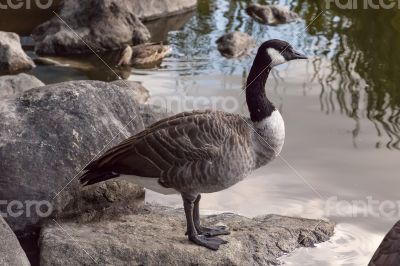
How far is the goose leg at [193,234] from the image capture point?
609 centimetres

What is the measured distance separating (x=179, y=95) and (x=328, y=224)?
3.81 metres

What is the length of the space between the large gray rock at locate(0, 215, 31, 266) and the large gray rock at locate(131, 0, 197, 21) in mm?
9409

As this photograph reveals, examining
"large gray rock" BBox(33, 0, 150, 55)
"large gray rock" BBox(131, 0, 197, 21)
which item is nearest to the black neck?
"large gray rock" BBox(33, 0, 150, 55)

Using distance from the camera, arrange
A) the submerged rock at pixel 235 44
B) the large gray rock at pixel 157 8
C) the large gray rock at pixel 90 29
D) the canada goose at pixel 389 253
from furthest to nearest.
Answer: the large gray rock at pixel 157 8 → the large gray rock at pixel 90 29 → the submerged rock at pixel 235 44 → the canada goose at pixel 389 253

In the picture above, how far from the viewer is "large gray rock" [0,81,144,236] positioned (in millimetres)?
6539

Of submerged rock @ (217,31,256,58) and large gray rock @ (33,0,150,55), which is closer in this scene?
submerged rock @ (217,31,256,58)

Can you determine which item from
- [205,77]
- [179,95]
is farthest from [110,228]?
[205,77]

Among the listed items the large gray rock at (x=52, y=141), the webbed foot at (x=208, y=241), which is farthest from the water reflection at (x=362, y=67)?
the large gray rock at (x=52, y=141)

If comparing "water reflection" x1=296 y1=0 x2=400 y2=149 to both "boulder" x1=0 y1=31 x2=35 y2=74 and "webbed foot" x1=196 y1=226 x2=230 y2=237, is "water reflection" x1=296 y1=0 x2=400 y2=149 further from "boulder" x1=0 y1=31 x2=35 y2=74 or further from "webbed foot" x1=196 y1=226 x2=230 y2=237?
"boulder" x1=0 y1=31 x2=35 y2=74

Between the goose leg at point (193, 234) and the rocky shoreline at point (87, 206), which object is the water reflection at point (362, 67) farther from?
the goose leg at point (193, 234)

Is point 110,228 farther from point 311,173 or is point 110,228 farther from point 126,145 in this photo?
point 311,173

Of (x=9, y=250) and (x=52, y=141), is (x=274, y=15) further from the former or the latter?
(x=9, y=250)

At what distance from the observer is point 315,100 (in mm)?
10055

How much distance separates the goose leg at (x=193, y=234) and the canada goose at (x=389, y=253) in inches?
74.2
